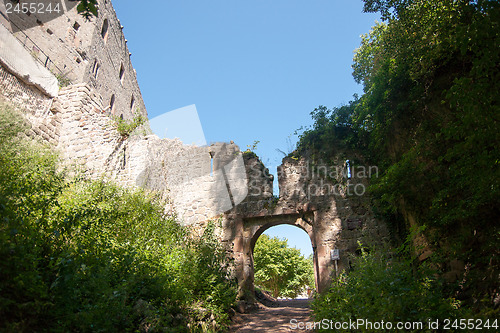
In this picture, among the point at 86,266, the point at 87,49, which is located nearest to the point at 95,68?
the point at 87,49

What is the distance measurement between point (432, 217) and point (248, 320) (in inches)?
186

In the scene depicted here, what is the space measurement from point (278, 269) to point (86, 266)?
21.1m

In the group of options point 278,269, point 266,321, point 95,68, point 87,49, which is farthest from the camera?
point 278,269

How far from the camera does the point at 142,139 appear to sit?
1193cm

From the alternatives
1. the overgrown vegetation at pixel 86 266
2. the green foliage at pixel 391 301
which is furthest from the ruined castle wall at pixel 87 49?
the green foliage at pixel 391 301

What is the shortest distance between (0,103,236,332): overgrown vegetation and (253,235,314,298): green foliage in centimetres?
1650

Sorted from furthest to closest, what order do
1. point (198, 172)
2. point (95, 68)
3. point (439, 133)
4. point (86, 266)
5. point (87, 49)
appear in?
point (95, 68), point (87, 49), point (198, 172), point (439, 133), point (86, 266)

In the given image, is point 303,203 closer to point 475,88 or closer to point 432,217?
point 432,217

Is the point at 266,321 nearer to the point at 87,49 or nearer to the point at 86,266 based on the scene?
the point at 86,266

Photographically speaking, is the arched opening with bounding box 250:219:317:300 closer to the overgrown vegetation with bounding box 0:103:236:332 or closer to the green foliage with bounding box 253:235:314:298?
the green foliage with bounding box 253:235:314:298

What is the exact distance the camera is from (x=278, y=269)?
24016mm

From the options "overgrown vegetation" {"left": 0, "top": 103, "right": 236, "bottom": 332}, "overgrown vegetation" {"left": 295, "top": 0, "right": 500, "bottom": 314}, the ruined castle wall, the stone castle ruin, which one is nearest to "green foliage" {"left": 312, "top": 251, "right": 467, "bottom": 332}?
"overgrown vegetation" {"left": 295, "top": 0, "right": 500, "bottom": 314}

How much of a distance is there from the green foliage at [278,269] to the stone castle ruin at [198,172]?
14.3 m

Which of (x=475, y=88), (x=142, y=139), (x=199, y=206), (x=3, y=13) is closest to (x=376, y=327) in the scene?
(x=475, y=88)
